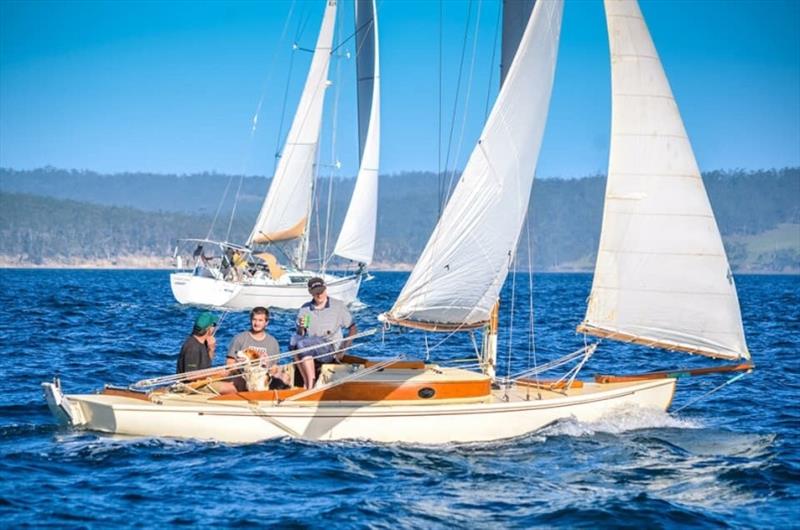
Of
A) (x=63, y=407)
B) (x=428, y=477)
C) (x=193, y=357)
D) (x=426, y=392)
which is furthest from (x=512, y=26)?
(x=63, y=407)

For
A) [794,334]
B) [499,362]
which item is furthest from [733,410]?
[794,334]

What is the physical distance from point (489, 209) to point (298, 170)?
3542 cm

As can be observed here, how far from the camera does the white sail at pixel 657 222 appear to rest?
1598cm

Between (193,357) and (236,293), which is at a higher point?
(193,357)

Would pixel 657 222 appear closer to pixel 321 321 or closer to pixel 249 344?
pixel 321 321

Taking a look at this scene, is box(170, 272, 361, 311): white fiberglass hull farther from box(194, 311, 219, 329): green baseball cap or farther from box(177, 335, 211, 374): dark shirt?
box(194, 311, 219, 329): green baseball cap

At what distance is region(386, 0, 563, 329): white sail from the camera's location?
1627cm

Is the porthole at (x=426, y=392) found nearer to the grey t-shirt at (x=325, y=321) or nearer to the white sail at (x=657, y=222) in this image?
the grey t-shirt at (x=325, y=321)

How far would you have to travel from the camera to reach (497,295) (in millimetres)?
16688

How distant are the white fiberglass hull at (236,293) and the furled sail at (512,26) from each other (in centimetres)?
3404

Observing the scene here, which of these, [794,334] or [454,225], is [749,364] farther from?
[794,334]

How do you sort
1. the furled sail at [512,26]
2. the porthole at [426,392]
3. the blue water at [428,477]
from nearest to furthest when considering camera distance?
the blue water at [428,477], the porthole at [426,392], the furled sail at [512,26]

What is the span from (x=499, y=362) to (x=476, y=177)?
12.6m

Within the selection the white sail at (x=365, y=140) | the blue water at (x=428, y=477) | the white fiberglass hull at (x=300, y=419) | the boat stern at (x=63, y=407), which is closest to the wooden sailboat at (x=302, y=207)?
the white sail at (x=365, y=140)
